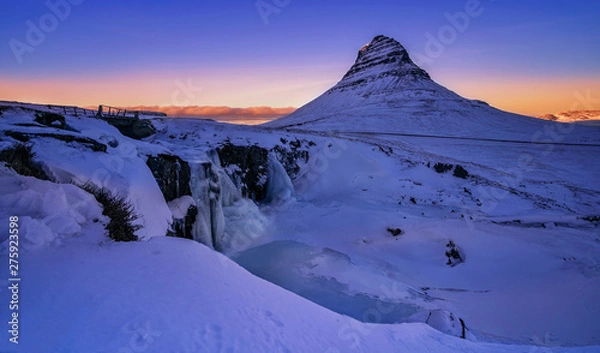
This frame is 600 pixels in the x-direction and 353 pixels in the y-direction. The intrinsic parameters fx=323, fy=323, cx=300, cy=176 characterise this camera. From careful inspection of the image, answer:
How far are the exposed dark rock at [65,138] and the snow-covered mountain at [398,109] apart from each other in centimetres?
4421

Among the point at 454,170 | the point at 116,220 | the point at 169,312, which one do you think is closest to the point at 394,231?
the point at 116,220

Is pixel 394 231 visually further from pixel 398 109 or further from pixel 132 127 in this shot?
pixel 398 109

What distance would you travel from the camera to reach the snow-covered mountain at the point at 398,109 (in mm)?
71438

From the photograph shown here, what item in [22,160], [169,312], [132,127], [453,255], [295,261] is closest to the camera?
[169,312]

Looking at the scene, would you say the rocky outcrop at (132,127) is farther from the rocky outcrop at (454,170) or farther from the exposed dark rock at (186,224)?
the rocky outcrop at (454,170)

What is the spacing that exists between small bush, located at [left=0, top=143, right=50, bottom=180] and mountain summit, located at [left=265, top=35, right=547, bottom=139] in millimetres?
51656

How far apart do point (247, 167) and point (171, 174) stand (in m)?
7.13

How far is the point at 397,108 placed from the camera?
85688 millimetres

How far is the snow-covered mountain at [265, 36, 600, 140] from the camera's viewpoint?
71.4 metres

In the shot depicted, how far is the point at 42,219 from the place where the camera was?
16.1ft

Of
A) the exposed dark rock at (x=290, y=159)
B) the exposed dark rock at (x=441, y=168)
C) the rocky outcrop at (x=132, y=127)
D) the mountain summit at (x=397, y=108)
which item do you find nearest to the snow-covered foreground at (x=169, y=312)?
the rocky outcrop at (x=132, y=127)

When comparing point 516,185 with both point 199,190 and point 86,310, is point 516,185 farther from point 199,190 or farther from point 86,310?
point 86,310

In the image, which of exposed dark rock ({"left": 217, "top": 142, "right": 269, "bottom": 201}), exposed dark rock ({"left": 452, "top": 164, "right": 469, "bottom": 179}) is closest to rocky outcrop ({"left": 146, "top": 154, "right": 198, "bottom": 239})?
exposed dark rock ({"left": 217, "top": 142, "right": 269, "bottom": 201})

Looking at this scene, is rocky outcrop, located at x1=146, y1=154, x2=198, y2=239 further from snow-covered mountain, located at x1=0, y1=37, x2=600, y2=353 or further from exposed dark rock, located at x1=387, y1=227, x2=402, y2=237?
exposed dark rock, located at x1=387, y1=227, x2=402, y2=237
